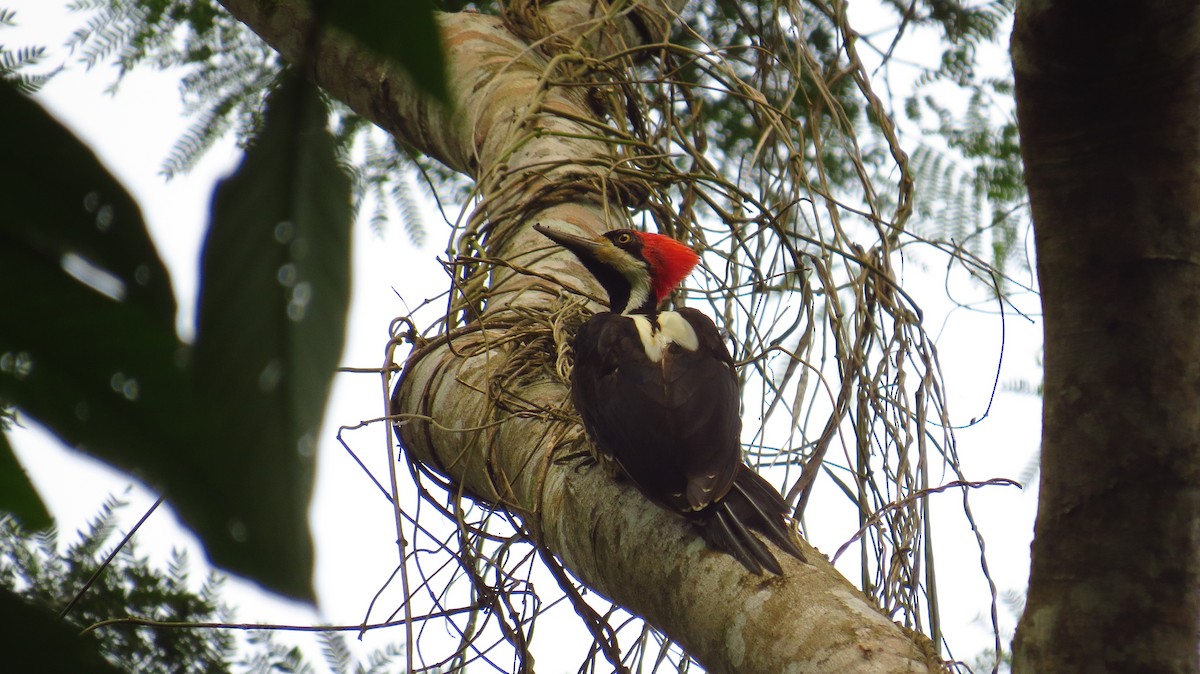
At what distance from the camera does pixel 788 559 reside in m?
1.90

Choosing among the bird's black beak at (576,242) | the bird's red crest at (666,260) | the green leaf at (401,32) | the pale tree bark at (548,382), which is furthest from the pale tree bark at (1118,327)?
the bird's red crest at (666,260)

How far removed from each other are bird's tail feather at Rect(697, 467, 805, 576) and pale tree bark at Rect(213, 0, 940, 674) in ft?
0.10

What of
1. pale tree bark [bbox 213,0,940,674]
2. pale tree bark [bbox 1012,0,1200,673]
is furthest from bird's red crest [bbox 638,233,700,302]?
pale tree bark [bbox 1012,0,1200,673]

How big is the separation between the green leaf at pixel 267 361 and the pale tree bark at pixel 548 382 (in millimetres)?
649

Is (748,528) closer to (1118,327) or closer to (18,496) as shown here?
(1118,327)

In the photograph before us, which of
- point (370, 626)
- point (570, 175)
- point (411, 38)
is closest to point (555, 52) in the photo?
point (570, 175)

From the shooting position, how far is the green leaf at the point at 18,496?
58 centimetres

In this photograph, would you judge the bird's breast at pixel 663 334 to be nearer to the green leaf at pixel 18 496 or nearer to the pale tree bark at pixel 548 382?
the pale tree bark at pixel 548 382

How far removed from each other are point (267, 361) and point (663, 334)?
99.4 inches

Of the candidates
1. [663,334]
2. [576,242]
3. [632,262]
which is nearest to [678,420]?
[663,334]

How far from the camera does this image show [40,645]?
48 cm

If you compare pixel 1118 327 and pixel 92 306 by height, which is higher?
pixel 1118 327

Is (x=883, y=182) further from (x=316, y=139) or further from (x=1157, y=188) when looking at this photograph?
(x=316, y=139)

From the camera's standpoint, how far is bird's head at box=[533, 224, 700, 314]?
3317 millimetres
